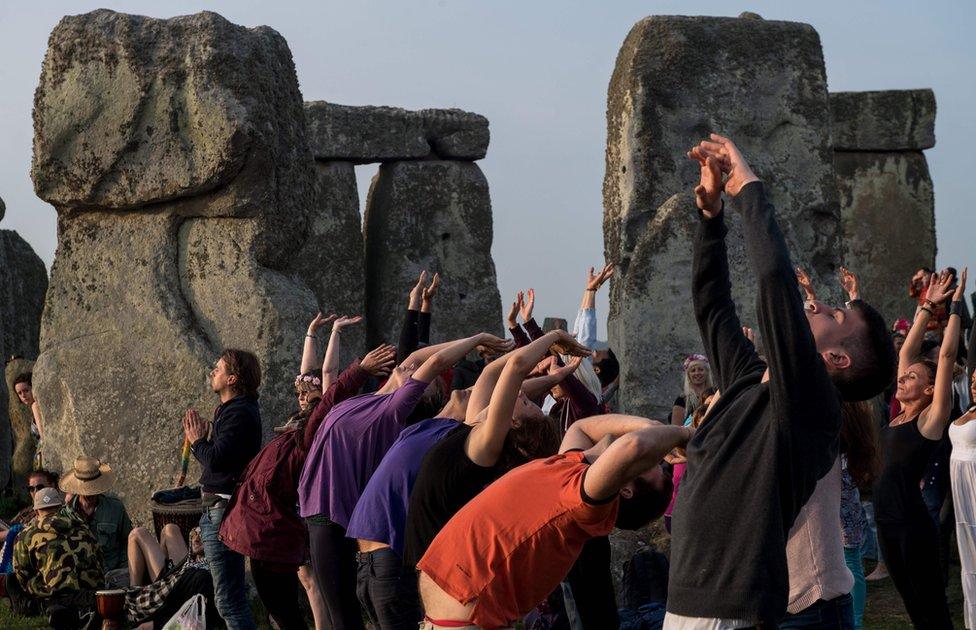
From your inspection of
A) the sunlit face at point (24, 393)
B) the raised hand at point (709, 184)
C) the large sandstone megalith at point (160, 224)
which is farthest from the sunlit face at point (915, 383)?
the sunlit face at point (24, 393)

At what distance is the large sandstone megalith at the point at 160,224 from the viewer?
902 centimetres

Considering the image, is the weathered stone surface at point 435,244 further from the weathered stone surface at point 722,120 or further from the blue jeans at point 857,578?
the blue jeans at point 857,578

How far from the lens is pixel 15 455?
1364 centimetres

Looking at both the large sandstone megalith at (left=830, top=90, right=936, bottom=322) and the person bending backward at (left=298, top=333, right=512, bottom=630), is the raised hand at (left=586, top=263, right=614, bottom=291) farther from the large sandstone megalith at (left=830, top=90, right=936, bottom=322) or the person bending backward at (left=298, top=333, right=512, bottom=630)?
the large sandstone megalith at (left=830, top=90, right=936, bottom=322)

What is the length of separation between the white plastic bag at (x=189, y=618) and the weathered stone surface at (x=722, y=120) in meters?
4.60

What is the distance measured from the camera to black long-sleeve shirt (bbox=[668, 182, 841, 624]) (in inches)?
135

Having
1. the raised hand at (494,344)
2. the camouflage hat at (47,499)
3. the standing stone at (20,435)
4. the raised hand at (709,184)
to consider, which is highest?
the raised hand at (709,184)

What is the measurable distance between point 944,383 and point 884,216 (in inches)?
454

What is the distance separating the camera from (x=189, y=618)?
707 centimetres

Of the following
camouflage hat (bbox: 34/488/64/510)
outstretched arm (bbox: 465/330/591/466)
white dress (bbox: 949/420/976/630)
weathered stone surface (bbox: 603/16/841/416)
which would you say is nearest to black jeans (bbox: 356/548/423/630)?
outstretched arm (bbox: 465/330/591/466)

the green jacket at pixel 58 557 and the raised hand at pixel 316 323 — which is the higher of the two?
the raised hand at pixel 316 323

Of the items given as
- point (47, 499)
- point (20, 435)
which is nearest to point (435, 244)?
point (20, 435)

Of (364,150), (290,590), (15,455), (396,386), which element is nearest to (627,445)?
(396,386)

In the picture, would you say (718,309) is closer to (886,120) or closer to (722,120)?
(722,120)
